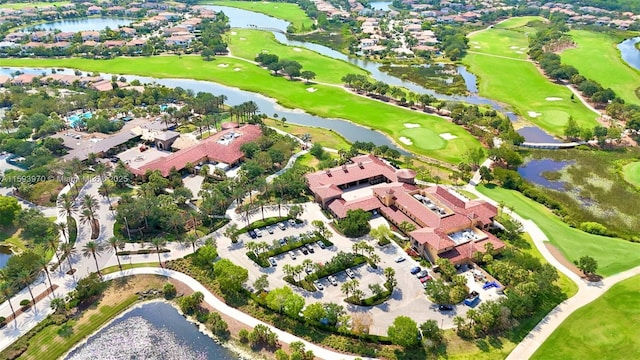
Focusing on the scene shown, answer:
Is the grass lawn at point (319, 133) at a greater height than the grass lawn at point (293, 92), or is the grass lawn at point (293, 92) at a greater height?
the grass lawn at point (293, 92)

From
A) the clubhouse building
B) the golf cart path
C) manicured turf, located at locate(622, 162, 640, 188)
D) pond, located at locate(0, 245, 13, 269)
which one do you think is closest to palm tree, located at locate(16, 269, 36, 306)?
pond, located at locate(0, 245, 13, 269)

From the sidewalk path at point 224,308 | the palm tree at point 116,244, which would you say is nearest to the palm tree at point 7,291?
the sidewalk path at point 224,308

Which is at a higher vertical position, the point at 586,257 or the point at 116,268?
the point at 586,257

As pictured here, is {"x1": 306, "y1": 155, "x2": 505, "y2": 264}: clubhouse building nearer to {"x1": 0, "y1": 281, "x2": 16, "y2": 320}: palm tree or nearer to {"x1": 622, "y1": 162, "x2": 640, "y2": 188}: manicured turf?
{"x1": 622, "y1": 162, "x2": 640, "y2": 188}: manicured turf

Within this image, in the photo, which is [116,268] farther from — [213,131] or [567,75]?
[567,75]

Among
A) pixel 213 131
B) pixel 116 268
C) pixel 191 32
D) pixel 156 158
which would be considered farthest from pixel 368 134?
pixel 191 32

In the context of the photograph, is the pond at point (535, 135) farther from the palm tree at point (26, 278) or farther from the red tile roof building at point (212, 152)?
the palm tree at point (26, 278)

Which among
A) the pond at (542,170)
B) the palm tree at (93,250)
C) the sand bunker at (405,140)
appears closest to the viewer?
the palm tree at (93,250)
